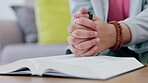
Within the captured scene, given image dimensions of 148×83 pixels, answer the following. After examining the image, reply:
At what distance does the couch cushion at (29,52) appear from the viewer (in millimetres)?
1771

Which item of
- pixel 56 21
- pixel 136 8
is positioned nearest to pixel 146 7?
pixel 136 8

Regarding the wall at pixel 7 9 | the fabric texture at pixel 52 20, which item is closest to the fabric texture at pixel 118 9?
the fabric texture at pixel 52 20

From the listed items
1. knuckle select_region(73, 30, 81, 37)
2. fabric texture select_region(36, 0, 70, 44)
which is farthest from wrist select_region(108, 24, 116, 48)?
fabric texture select_region(36, 0, 70, 44)

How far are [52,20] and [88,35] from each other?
136 cm

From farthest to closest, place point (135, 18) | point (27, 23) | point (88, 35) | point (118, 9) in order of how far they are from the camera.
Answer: point (27, 23)
point (118, 9)
point (135, 18)
point (88, 35)

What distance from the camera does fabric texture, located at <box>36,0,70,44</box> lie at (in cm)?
208

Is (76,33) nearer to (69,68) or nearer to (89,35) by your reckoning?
(89,35)

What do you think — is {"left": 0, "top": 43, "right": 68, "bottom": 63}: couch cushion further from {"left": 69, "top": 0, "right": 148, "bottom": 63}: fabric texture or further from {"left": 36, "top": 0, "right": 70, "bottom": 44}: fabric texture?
{"left": 69, "top": 0, "right": 148, "bottom": 63}: fabric texture

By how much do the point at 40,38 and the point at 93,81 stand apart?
5.52 feet

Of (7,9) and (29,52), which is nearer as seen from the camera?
(29,52)

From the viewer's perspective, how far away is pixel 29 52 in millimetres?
1804

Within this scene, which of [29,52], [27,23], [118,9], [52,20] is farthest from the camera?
[27,23]

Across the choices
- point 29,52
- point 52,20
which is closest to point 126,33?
point 29,52

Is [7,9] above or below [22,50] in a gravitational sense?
above
